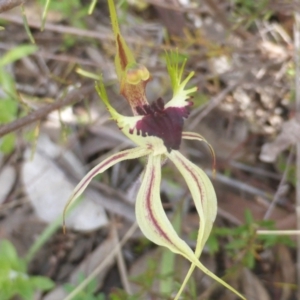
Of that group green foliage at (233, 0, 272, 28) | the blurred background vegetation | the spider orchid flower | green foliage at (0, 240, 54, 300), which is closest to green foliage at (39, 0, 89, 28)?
the blurred background vegetation

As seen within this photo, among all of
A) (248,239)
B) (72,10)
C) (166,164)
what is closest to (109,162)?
(248,239)

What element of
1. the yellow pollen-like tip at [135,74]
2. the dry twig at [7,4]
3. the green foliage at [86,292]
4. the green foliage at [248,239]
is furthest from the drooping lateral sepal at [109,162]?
the green foliage at [86,292]

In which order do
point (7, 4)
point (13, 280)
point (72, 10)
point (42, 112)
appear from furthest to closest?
point (72, 10) → point (13, 280) → point (42, 112) → point (7, 4)

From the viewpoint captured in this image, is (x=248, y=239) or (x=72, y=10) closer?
(x=248, y=239)

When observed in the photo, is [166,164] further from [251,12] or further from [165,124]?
[165,124]

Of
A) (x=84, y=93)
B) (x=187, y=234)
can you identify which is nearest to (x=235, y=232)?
(x=187, y=234)

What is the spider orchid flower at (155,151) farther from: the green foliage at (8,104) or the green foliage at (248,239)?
the green foliage at (8,104)
